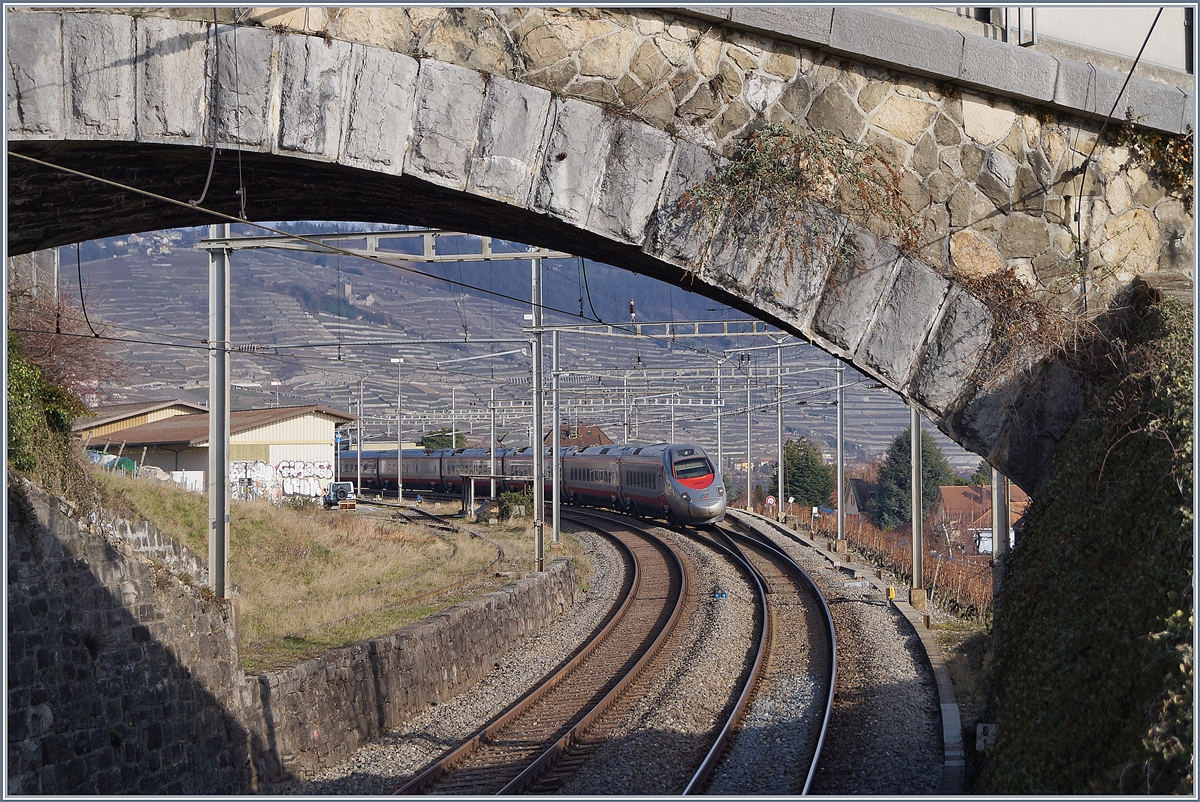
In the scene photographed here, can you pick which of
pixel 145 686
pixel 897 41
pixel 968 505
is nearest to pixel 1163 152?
pixel 897 41

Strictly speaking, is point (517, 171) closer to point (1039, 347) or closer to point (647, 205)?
point (647, 205)

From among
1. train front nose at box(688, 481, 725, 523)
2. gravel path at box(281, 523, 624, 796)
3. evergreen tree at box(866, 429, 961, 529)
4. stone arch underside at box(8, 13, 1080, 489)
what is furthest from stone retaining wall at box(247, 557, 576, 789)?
evergreen tree at box(866, 429, 961, 529)

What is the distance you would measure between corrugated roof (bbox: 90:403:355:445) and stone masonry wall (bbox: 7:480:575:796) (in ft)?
73.8

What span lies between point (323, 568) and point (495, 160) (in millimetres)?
15509

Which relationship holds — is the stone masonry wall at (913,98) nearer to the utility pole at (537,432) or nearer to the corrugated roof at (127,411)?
the utility pole at (537,432)

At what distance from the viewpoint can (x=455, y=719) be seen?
11.5 meters

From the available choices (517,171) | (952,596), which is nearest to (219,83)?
(517,171)

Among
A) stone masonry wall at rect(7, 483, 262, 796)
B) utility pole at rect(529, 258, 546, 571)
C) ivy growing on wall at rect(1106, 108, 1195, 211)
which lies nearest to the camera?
ivy growing on wall at rect(1106, 108, 1195, 211)

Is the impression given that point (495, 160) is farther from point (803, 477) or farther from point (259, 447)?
point (803, 477)

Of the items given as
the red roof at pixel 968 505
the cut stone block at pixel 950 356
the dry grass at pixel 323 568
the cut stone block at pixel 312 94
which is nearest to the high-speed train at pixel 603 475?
the dry grass at pixel 323 568

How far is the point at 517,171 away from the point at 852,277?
1.53 metres

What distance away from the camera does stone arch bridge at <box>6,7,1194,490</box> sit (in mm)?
4012

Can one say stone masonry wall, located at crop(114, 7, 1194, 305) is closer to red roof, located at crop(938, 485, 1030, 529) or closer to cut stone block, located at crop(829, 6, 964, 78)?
cut stone block, located at crop(829, 6, 964, 78)

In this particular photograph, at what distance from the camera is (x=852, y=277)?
14.1ft
